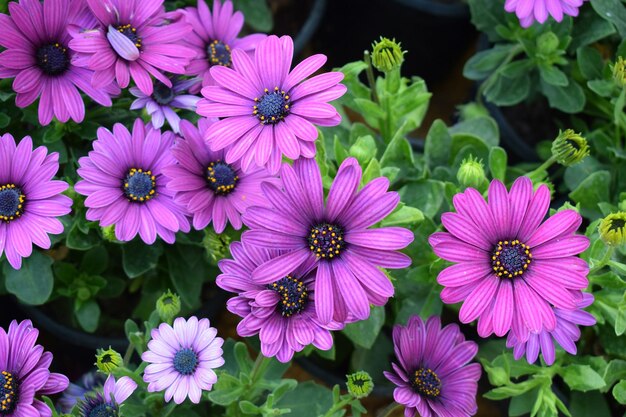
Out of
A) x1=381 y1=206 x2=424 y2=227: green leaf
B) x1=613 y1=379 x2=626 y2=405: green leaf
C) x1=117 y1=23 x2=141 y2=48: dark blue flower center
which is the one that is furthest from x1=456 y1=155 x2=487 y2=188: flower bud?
x1=117 y1=23 x2=141 y2=48: dark blue flower center

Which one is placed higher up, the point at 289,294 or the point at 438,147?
the point at 438,147

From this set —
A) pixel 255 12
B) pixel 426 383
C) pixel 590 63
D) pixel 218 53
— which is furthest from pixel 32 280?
pixel 590 63

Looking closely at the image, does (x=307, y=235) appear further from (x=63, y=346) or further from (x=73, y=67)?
(x=63, y=346)

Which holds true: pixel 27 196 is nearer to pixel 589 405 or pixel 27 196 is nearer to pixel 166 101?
pixel 166 101

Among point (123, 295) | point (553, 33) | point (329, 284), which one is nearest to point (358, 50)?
point (553, 33)

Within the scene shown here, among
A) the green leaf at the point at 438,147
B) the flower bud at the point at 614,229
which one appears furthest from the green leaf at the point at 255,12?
the flower bud at the point at 614,229

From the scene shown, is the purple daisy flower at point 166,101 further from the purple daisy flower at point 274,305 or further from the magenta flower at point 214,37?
the purple daisy flower at point 274,305
